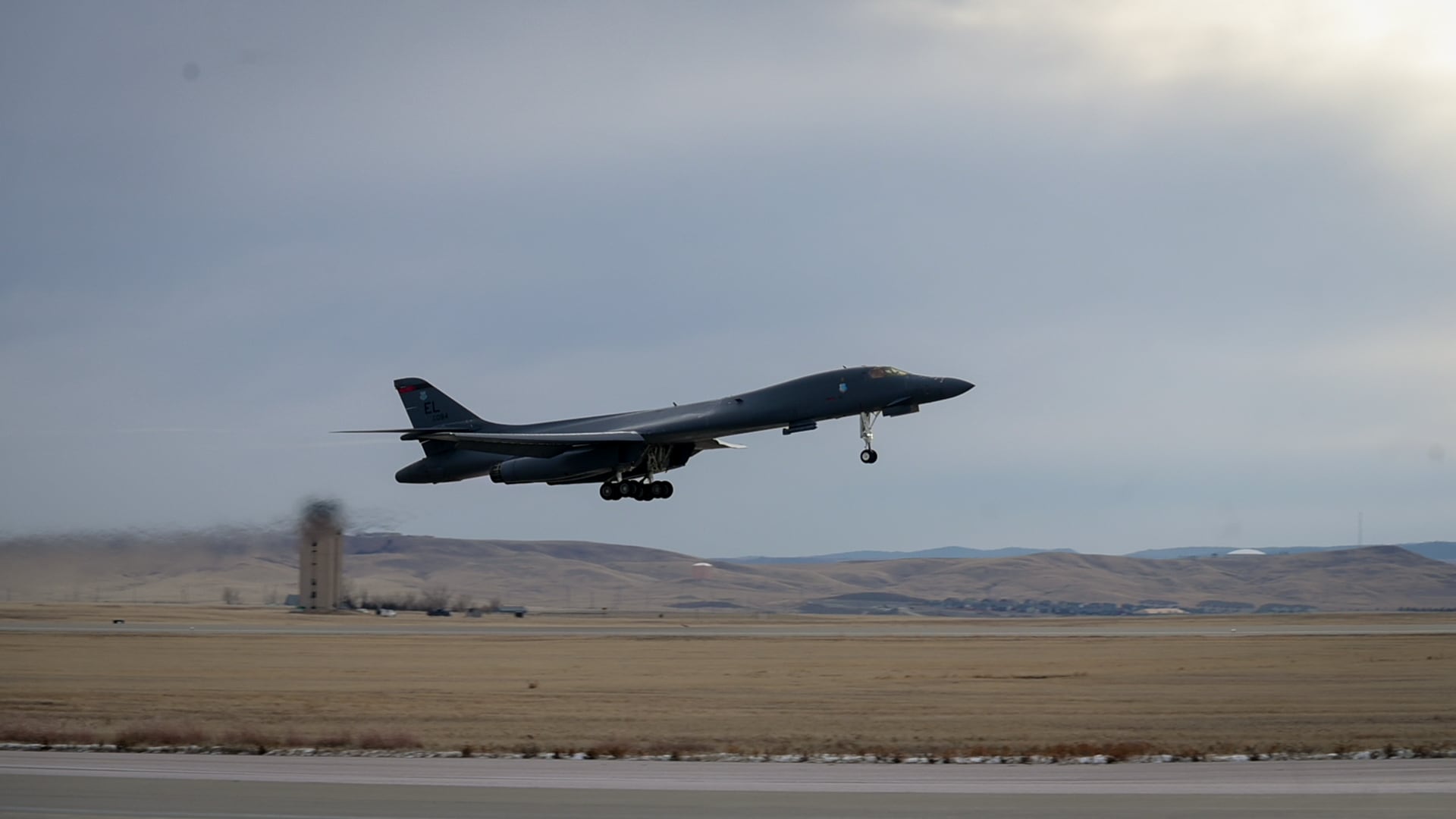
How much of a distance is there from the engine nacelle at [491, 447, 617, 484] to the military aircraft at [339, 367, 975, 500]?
0.03 m

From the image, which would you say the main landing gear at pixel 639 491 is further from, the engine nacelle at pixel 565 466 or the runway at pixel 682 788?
the runway at pixel 682 788

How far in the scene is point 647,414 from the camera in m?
47.1

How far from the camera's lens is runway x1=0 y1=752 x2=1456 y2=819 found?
2234 cm

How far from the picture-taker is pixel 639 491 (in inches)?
1868

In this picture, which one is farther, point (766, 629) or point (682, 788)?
point (766, 629)

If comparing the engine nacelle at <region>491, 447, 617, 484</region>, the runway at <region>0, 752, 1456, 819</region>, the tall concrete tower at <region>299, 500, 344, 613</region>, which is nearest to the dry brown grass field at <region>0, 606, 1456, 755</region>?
the runway at <region>0, 752, 1456, 819</region>

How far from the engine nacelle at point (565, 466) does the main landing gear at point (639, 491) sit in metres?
0.89

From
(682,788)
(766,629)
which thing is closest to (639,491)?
(682,788)

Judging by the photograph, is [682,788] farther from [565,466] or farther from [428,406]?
[428,406]

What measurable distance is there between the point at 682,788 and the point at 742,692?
19.7 meters

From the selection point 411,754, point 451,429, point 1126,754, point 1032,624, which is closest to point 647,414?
point 451,429

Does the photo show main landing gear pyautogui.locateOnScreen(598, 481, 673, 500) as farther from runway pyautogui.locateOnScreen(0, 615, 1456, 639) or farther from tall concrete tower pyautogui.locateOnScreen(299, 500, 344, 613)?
tall concrete tower pyautogui.locateOnScreen(299, 500, 344, 613)

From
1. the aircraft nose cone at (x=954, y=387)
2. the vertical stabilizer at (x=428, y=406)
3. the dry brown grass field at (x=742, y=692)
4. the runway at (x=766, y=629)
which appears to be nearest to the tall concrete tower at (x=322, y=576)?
the runway at (x=766, y=629)

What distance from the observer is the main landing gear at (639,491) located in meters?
47.4
